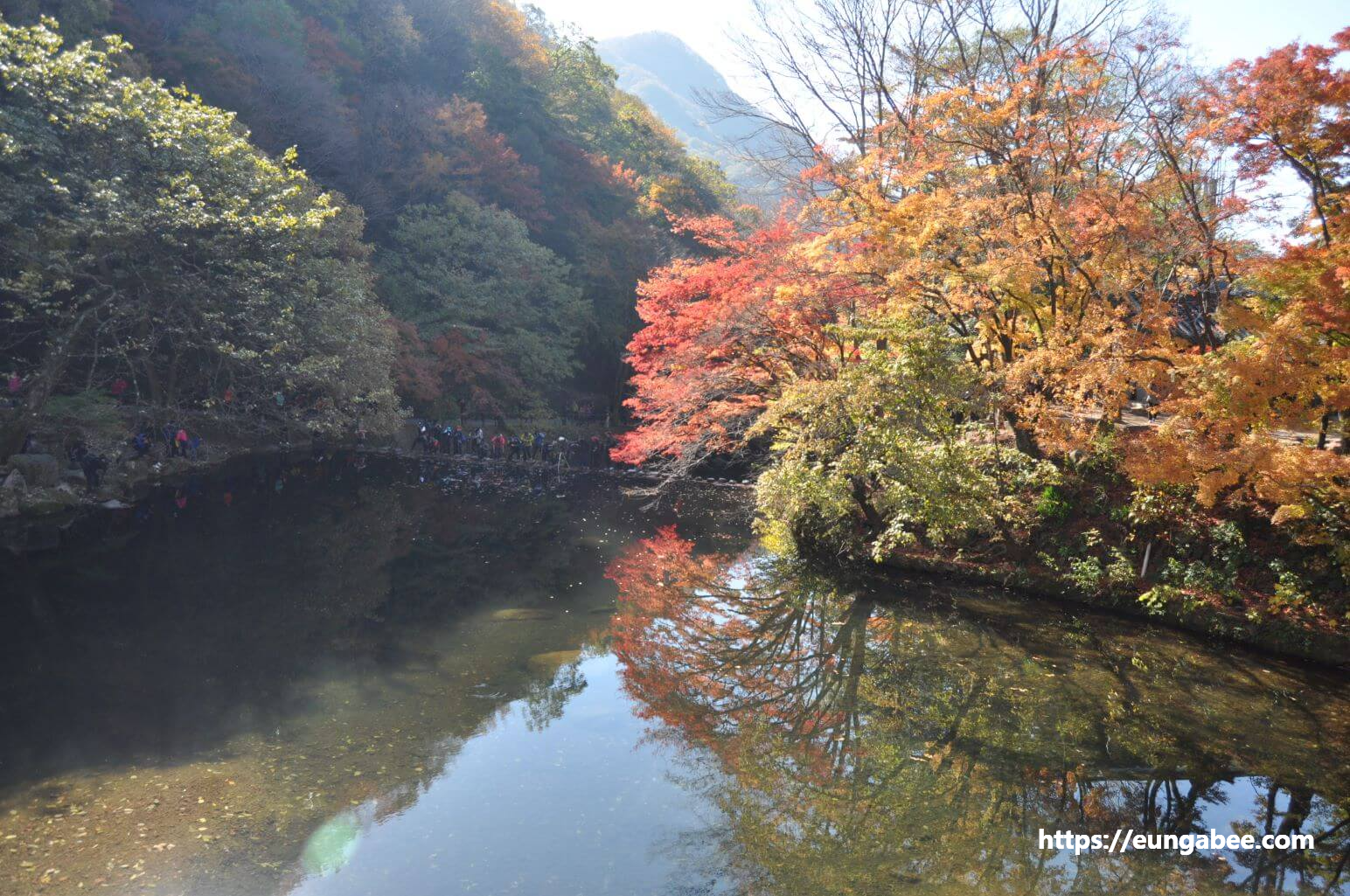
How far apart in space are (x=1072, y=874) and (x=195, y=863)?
603 cm

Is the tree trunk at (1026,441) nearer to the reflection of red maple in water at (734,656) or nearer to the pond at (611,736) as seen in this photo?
the pond at (611,736)

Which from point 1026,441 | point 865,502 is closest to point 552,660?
point 865,502

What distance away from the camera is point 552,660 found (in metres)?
9.83

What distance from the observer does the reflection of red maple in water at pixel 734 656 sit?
8258mm

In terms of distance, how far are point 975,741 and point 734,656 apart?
332 centimetres

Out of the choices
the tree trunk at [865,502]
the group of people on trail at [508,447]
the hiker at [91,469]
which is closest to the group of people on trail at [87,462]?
the hiker at [91,469]

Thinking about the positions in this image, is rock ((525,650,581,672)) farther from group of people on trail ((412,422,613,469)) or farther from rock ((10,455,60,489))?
group of people on trail ((412,422,613,469))

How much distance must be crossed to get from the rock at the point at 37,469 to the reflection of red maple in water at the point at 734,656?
36.4ft

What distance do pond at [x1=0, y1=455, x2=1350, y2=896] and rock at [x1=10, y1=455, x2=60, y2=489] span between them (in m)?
2.58

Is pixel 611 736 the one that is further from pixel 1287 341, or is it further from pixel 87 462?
pixel 87 462

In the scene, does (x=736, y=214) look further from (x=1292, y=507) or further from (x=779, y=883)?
(x=779, y=883)

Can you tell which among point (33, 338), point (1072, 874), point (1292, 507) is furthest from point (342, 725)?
point (33, 338)

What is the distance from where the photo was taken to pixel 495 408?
2850 cm

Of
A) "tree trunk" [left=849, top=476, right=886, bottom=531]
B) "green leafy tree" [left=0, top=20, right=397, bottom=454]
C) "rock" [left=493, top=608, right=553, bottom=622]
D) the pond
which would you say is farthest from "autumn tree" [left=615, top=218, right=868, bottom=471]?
"green leafy tree" [left=0, top=20, right=397, bottom=454]
